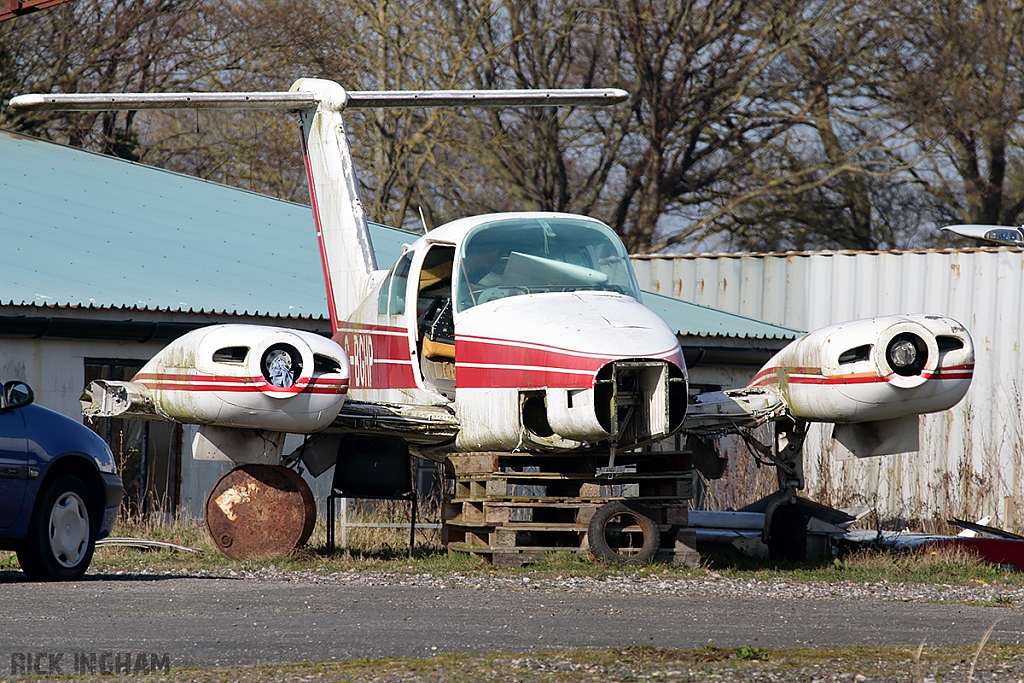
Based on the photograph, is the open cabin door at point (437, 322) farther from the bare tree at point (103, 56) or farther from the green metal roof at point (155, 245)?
the bare tree at point (103, 56)

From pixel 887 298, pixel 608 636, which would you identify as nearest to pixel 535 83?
pixel 887 298

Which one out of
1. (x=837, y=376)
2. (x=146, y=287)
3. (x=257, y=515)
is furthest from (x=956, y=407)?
(x=146, y=287)

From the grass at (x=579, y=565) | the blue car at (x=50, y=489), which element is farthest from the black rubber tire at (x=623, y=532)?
the blue car at (x=50, y=489)

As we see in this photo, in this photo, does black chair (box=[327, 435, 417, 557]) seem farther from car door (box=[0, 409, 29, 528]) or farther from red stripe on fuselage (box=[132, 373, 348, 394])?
car door (box=[0, 409, 29, 528])

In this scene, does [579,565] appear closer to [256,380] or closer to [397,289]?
[256,380]

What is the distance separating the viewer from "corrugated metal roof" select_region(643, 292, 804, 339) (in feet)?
63.1

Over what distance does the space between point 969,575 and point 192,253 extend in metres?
11.6

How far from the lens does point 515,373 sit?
1048 centimetres

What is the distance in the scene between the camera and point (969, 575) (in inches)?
444

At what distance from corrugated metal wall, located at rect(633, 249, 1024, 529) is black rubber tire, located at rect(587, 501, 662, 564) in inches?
264

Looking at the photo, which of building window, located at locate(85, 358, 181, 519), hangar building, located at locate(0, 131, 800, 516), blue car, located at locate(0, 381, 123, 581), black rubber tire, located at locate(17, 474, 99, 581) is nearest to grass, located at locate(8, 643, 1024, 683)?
blue car, located at locate(0, 381, 123, 581)

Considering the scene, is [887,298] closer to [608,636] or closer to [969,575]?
[969,575]

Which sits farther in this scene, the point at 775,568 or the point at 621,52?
the point at 621,52

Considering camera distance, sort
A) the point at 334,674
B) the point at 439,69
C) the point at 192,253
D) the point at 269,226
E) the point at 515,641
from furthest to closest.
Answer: the point at 439,69 → the point at 269,226 → the point at 192,253 → the point at 515,641 → the point at 334,674
